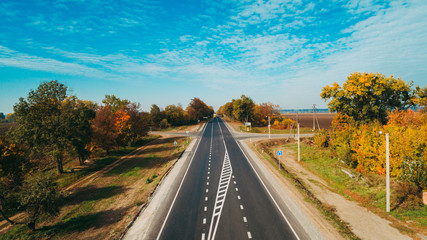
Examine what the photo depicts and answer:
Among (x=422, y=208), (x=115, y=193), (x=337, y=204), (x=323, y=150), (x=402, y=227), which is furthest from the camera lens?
(x=323, y=150)

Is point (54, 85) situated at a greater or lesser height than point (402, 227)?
greater

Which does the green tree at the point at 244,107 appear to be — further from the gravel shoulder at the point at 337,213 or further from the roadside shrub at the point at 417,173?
the roadside shrub at the point at 417,173

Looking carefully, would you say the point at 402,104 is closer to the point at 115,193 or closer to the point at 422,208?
the point at 422,208

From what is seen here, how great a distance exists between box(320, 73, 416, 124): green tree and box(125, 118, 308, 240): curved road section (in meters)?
24.1

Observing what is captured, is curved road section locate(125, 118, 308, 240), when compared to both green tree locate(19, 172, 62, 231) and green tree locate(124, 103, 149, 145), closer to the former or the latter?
green tree locate(19, 172, 62, 231)

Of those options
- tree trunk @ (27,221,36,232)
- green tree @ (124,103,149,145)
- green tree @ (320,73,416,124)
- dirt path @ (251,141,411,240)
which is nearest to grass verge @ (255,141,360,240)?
dirt path @ (251,141,411,240)

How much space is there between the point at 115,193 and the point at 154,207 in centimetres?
909

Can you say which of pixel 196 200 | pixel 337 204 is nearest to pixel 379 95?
pixel 337 204

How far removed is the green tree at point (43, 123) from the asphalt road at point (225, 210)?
71.4ft

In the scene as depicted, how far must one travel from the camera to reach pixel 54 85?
1206 inches

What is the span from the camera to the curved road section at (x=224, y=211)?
514 inches

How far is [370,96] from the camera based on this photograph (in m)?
31.8

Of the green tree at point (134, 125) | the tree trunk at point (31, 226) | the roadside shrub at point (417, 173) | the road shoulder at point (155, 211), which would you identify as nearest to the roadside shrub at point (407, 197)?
the roadside shrub at point (417, 173)

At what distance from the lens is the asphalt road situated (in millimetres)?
13094
